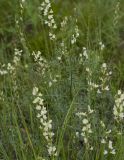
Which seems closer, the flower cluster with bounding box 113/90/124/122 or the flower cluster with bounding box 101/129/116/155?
the flower cluster with bounding box 113/90/124/122

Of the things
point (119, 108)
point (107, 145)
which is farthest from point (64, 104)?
point (119, 108)

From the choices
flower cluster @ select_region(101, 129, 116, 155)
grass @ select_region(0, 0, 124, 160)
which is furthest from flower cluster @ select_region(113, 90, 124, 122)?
flower cluster @ select_region(101, 129, 116, 155)

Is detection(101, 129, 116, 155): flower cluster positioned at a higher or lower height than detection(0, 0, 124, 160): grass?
lower

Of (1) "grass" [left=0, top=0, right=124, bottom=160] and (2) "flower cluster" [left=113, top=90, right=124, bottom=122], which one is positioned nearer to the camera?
(2) "flower cluster" [left=113, top=90, right=124, bottom=122]

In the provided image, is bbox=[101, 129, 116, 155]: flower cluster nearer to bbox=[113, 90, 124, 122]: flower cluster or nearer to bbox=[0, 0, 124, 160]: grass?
bbox=[0, 0, 124, 160]: grass

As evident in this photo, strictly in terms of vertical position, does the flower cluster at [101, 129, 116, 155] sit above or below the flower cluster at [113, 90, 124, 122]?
below

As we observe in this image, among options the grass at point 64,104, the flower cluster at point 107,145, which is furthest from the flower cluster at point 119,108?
the flower cluster at point 107,145

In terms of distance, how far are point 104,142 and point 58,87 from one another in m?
0.67

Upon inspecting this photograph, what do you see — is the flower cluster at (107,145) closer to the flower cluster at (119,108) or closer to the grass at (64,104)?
the grass at (64,104)

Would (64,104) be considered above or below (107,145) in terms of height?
above

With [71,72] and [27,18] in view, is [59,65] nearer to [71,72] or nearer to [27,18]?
[71,72]

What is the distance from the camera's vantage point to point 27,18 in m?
4.11

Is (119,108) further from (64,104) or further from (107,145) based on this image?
(64,104)

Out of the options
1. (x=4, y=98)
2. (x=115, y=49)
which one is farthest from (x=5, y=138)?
(x=115, y=49)
